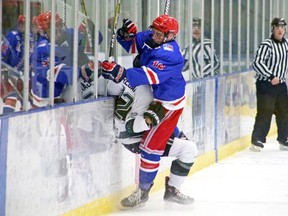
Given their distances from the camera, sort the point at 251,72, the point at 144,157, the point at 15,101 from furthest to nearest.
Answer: the point at 251,72, the point at 144,157, the point at 15,101

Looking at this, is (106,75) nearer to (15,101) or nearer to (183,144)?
(183,144)

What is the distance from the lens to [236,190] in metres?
A: 7.61

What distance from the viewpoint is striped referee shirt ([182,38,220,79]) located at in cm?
871

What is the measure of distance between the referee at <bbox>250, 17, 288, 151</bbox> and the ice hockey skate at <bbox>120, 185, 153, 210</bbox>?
352 cm

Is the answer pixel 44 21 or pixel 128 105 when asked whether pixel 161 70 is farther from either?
pixel 44 21

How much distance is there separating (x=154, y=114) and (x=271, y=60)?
379 centimetres

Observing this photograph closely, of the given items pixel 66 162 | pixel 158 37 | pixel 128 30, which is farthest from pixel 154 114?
pixel 66 162

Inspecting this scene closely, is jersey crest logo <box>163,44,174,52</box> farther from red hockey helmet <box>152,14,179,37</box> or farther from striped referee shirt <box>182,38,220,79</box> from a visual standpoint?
striped referee shirt <box>182,38,220,79</box>

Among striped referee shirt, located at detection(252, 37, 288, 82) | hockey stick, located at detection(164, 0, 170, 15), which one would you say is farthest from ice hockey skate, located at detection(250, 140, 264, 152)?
hockey stick, located at detection(164, 0, 170, 15)

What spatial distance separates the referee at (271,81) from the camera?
998 centimetres

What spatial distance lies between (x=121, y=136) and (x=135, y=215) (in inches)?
20.3

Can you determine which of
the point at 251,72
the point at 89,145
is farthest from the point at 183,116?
the point at 251,72

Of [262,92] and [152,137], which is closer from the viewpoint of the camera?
[152,137]

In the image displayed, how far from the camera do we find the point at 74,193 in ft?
19.4
